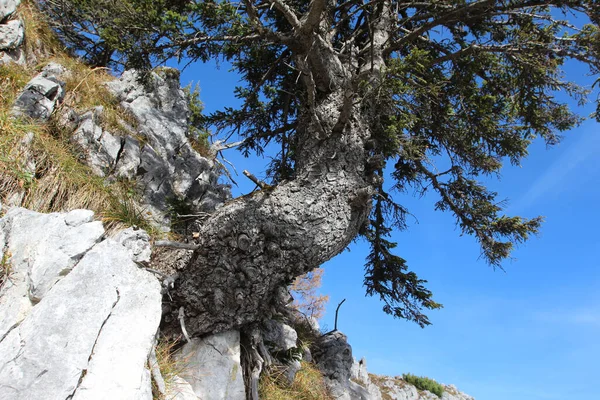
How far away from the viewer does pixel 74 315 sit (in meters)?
3.70

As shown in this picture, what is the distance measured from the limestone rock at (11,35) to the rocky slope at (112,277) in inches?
0.7

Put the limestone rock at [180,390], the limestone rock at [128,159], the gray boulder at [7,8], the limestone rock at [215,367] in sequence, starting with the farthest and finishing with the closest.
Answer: the gray boulder at [7,8]
the limestone rock at [128,159]
the limestone rock at [215,367]
the limestone rock at [180,390]

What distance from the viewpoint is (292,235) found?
499 centimetres

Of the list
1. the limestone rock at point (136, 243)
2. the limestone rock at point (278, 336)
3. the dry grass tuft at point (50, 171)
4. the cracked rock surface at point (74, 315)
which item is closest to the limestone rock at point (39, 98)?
the dry grass tuft at point (50, 171)

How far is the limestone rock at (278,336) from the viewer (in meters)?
6.63

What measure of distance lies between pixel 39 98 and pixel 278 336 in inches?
224

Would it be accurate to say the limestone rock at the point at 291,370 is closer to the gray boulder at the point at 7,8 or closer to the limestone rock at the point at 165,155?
the limestone rock at the point at 165,155

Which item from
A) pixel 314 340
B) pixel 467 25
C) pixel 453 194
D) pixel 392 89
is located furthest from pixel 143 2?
pixel 314 340

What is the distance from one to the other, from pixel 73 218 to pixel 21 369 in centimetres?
189

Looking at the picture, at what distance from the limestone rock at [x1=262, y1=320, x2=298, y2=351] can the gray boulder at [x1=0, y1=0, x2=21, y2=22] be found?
25.3 feet

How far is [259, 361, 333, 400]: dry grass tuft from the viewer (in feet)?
18.8

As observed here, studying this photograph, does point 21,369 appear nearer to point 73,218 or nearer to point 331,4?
point 73,218

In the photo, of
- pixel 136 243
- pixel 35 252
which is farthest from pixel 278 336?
pixel 35 252

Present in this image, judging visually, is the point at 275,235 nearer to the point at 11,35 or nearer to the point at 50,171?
the point at 50,171
